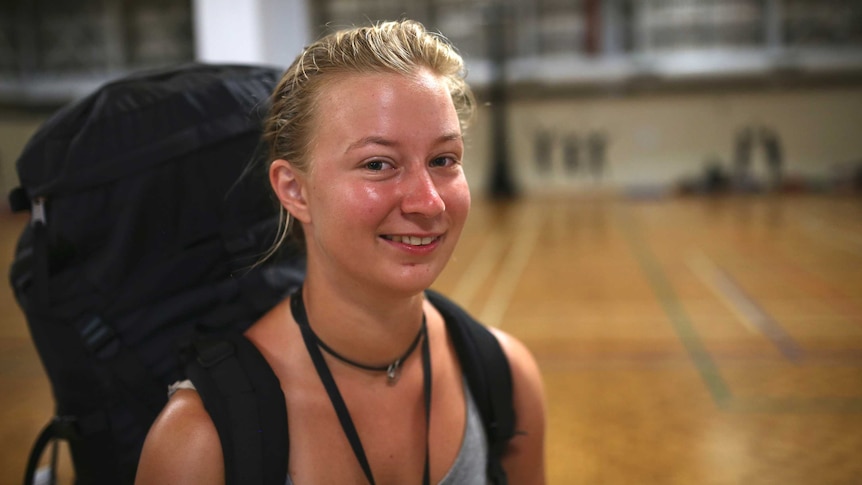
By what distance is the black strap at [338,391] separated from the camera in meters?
1.20

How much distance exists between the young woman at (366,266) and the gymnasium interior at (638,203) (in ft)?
1.19

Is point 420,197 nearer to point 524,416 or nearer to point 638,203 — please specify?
point 524,416

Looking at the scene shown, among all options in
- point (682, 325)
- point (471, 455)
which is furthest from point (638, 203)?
point (471, 455)

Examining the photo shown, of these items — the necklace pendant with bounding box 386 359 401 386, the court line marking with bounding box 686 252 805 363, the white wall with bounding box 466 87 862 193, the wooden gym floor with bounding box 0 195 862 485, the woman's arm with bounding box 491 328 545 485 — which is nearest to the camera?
the necklace pendant with bounding box 386 359 401 386

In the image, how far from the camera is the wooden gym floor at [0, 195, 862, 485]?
2.77 m

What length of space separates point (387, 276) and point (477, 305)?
4.53m

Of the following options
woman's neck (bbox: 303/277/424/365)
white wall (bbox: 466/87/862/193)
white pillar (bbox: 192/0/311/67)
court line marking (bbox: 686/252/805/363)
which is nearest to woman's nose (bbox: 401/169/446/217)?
woman's neck (bbox: 303/277/424/365)

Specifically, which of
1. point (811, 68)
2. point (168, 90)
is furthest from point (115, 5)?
point (168, 90)

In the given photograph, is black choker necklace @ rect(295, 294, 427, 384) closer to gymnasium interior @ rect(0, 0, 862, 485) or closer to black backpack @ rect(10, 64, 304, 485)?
black backpack @ rect(10, 64, 304, 485)

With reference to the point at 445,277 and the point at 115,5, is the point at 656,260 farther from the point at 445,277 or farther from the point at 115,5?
the point at 115,5

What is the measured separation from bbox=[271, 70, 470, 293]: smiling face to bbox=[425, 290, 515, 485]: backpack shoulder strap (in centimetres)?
27

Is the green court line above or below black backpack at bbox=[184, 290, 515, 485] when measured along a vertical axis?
below

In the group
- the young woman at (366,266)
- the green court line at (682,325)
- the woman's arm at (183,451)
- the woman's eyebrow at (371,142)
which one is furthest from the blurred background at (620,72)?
the woman's arm at (183,451)

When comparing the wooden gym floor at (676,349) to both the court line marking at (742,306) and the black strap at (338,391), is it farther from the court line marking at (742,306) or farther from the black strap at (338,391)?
the black strap at (338,391)
